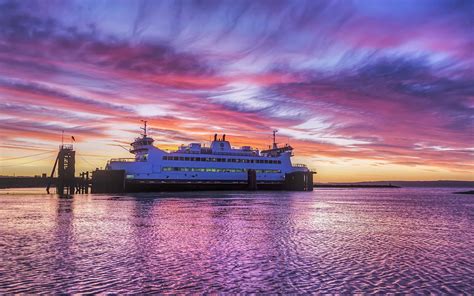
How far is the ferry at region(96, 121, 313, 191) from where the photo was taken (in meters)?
81.8

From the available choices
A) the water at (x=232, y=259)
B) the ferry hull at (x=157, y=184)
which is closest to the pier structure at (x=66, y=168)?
the ferry hull at (x=157, y=184)

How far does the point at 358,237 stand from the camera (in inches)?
763

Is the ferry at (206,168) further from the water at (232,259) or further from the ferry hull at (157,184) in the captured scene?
the water at (232,259)

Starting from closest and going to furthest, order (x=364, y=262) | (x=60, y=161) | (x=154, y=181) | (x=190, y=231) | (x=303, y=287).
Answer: (x=303, y=287) → (x=364, y=262) → (x=190, y=231) → (x=60, y=161) → (x=154, y=181)

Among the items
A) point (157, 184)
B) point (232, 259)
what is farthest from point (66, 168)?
point (232, 259)

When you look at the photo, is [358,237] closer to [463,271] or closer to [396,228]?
[396,228]

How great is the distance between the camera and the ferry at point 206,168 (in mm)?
81750

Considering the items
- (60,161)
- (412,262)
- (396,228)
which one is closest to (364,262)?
(412,262)

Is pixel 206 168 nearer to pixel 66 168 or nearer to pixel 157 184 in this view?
pixel 157 184

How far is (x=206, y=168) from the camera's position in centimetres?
8850

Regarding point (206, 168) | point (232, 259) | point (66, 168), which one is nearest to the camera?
point (232, 259)

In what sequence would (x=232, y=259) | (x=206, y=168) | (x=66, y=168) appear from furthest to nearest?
(x=206, y=168), (x=66, y=168), (x=232, y=259)

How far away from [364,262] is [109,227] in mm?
14429

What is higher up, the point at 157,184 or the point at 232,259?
the point at 157,184
